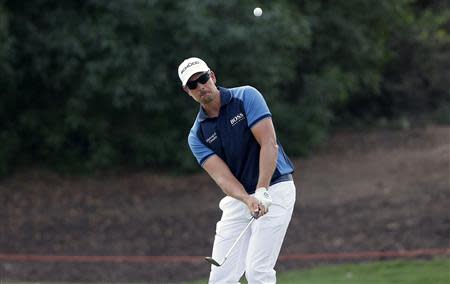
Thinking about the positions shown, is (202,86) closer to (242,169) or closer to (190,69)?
(190,69)

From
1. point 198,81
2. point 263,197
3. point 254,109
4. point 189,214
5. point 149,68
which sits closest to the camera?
point 263,197

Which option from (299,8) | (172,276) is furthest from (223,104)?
(299,8)

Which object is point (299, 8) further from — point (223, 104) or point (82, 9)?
point (223, 104)

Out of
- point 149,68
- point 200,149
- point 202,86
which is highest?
point 149,68

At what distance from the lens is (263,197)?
6613 millimetres

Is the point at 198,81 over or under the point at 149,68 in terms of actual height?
under

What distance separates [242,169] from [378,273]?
5834 millimetres

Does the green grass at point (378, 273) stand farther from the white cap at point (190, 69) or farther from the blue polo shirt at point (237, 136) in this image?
the white cap at point (190, 69)

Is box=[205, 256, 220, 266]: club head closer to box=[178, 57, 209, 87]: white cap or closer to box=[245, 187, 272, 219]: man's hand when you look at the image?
box=[245, 187, 272, 219]: man's hand

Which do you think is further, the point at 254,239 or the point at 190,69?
the point at 254,239

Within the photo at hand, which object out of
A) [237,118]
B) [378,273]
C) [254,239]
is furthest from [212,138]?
[378,273]

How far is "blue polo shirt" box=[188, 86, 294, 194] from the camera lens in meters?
6.87

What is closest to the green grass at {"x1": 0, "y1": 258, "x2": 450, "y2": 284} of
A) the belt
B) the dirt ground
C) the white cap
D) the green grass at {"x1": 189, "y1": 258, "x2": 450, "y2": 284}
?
the green grass at {"x1": 189, "y1": 258, "x2": 450, "y2": 284}

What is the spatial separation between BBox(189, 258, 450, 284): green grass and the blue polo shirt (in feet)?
15.7
